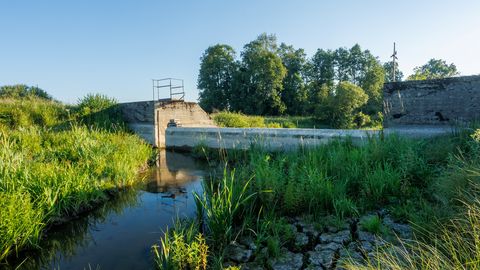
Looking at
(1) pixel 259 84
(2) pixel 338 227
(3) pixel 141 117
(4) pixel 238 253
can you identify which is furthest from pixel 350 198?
(1) pixel 259 84

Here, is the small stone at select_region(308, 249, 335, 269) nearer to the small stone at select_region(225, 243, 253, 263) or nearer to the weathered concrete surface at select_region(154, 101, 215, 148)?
the small stone at select_region(225, 243, 253, 263)

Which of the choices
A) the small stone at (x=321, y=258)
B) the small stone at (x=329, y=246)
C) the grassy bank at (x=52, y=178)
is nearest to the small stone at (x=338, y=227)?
the small stone at (x=329, y=246)

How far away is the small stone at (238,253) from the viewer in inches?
107

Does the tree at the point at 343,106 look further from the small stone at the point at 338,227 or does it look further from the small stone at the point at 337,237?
the small stone at the point at 337,237

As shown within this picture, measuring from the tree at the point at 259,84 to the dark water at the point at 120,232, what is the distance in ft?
93.0

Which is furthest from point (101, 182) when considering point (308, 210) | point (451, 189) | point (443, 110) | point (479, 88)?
point (479, 88)

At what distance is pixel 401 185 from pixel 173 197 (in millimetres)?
3556

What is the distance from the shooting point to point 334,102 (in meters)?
28.0

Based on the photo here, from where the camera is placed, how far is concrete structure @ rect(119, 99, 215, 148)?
10.9 metres

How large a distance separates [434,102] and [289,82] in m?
31.3

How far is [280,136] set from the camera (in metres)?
7.41

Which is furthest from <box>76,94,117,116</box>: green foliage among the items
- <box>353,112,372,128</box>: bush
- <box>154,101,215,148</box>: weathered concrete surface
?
<box>353,112,372,128</box>: bush

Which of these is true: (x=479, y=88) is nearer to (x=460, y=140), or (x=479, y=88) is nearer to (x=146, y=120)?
(x=460, y=140)

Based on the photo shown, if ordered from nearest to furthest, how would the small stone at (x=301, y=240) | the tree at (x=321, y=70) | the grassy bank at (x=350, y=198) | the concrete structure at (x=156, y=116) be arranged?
the grassy bank at (x=350, y=198)
the small stone at (x=301, y=240)
the concrete structure at (x=156, y=116)
the tree at (x=321, y=70)
